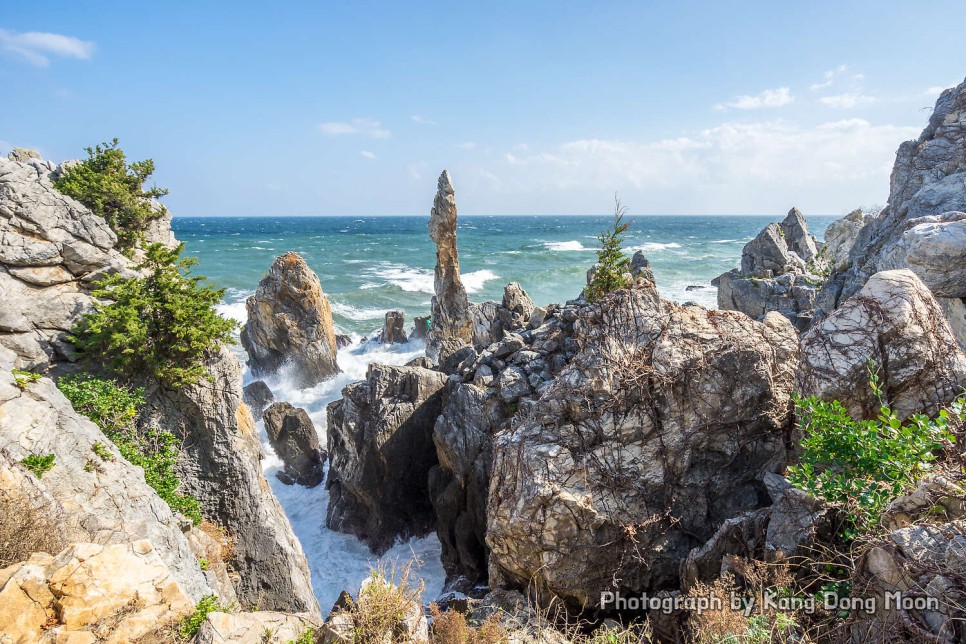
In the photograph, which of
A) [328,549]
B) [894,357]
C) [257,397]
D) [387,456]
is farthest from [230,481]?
[257,397]

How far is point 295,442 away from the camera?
19078mm

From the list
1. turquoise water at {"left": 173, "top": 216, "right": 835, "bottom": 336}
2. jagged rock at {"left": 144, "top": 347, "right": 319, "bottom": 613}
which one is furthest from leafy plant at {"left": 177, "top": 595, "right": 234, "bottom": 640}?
turquoise water at {"left": 173, "top": 216, "right": 835, "bottom": 336}

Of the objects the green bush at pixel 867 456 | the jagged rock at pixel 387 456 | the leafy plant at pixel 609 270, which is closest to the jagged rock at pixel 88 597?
the green bush at pixel 867 456

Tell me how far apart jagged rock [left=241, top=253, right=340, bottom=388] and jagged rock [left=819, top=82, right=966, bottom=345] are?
22.6 meters

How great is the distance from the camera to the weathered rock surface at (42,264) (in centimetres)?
972

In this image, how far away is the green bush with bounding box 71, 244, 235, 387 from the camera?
998 cm

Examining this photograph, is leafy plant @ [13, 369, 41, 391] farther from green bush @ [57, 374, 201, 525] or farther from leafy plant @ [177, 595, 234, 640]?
leafy plant @ [177, 595, 234, 640]

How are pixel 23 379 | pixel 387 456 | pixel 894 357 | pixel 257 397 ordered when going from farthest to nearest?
pixel 257 397 → pixel 387 456 → pixel 23 379 → pixel 894 357

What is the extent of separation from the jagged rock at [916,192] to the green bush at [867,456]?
712 centimetres

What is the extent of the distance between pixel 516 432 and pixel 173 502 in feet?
23.2

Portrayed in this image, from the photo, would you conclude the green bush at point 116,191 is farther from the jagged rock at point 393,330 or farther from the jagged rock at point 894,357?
the jagged rock at point 894,357

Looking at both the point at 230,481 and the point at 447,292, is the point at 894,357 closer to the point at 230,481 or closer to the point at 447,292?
the point at 230,481

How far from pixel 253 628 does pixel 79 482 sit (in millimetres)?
3775

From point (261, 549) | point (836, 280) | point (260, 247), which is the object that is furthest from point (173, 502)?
point (260, 247)
